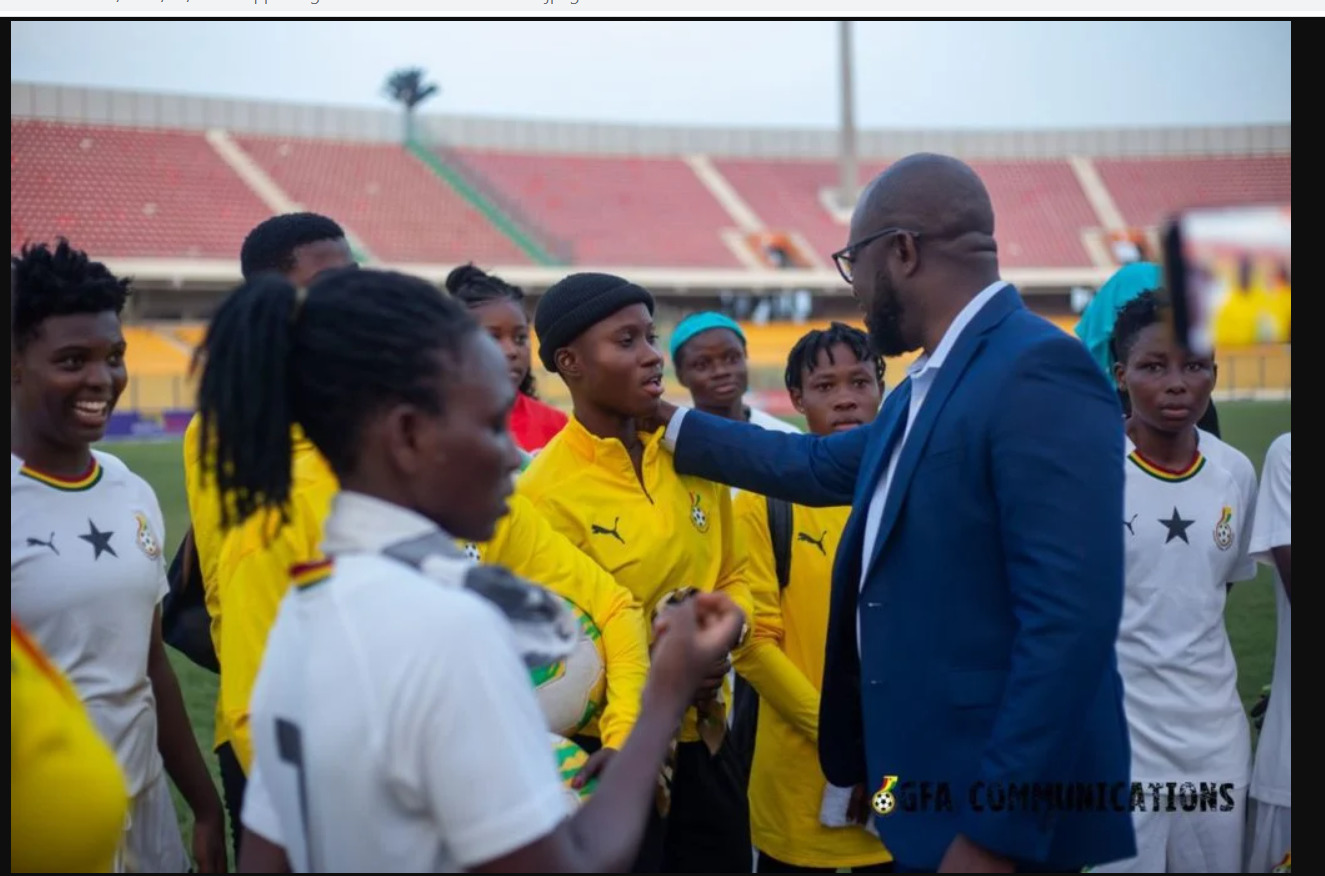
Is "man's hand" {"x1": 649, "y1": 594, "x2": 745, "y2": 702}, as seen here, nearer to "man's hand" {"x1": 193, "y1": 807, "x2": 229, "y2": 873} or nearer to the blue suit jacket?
the blue suit jacket

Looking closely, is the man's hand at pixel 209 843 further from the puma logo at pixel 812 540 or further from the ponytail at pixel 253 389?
the puma logo at pixel 812 540

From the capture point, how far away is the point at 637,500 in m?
3.72

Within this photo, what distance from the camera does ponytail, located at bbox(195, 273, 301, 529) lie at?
1844 mm

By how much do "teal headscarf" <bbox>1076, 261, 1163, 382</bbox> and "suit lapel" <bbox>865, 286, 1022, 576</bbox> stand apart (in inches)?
81.1

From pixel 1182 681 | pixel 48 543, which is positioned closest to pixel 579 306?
pixel 48 543

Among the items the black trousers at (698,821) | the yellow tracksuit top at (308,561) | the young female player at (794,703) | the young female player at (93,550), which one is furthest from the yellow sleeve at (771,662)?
the young female player at (93,550)

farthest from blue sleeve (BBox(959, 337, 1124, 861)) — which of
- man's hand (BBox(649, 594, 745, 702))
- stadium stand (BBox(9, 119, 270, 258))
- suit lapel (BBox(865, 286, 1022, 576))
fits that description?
stadium stand (BBox(9, 119, 270, 258))

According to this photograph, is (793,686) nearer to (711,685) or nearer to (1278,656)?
(711,685)

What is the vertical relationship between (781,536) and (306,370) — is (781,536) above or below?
below

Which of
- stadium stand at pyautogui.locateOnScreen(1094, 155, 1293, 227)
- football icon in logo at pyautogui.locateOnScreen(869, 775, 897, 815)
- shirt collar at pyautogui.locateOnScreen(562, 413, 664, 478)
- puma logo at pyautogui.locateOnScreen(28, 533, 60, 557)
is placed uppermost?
stadium stand at pyautogui.locateOnScreen(1094, 155, 1293, 227)

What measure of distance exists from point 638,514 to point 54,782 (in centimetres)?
206

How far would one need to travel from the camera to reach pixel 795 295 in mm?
39625
